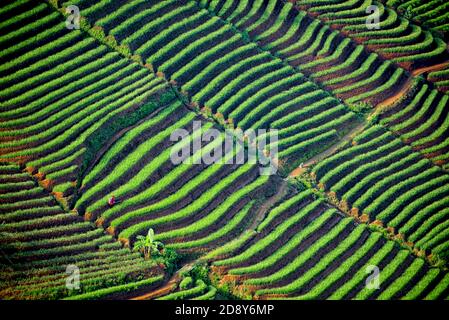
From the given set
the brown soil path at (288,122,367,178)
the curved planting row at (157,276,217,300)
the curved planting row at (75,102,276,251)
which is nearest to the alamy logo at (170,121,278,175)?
the curved planting row at (75,102,276,251)

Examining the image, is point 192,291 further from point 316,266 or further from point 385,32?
point 385,32

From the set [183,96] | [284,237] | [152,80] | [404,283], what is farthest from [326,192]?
[152,80]

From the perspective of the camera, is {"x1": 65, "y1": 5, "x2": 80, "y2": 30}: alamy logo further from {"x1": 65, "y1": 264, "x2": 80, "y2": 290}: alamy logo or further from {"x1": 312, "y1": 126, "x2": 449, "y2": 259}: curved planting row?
{"x1": 312, "y1": 126, "x2": 449, "y2": 259}: curved planting row

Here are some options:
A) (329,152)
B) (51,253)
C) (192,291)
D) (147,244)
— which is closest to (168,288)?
(192,291)

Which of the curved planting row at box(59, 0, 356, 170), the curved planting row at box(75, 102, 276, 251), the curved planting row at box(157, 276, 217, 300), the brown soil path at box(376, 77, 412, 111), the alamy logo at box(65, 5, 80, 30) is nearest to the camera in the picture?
the curved planting row at box(157, 276, 217, 300)

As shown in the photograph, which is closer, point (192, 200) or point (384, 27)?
point (192, 200)

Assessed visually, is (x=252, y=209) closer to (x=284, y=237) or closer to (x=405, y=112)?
(x=284, y=237)
